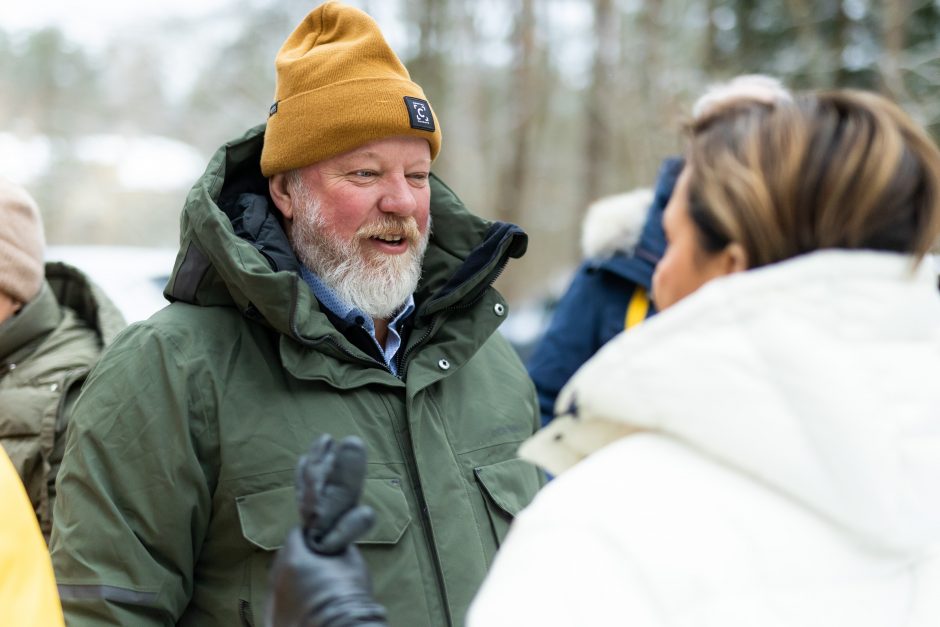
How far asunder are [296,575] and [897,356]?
92 cm

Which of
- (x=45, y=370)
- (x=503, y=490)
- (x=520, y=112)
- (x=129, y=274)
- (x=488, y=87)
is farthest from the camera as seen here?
(x=488, y=87)

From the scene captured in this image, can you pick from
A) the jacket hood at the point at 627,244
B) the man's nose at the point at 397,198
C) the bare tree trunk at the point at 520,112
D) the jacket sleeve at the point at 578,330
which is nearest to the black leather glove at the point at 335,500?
the man's nose at the point at 397,198

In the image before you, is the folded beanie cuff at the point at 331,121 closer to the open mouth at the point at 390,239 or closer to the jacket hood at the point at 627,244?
the open mouth at the point at 390,239

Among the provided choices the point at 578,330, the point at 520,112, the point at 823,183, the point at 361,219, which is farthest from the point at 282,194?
the point at 520,112

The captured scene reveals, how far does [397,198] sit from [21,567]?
1507 millimetres

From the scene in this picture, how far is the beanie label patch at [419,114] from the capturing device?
108 inches

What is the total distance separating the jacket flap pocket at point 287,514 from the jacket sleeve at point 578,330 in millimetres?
1401

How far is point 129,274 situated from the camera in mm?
4859

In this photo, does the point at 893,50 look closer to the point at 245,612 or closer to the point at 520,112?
the point at 520,112

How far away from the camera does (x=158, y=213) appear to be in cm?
2167

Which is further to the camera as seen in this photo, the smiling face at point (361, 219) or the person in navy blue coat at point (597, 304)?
the person in navy blue coat at point (597, 304)

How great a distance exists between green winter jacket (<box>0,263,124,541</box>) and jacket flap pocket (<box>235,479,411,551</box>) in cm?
86

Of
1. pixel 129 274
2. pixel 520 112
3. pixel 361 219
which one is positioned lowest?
pixel 520 112

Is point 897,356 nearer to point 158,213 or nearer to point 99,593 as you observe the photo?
→ point 99,593
